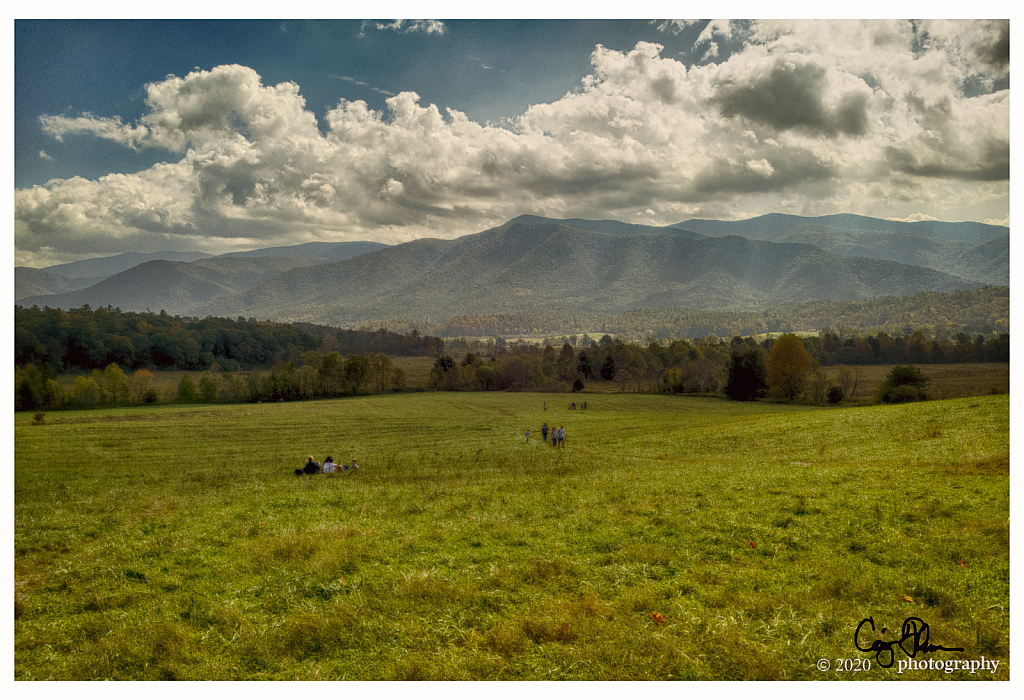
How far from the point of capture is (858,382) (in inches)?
4235

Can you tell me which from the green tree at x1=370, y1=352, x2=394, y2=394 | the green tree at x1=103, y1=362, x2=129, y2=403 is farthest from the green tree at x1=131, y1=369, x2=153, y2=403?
the green tree at x1=370, y1=352, x2=394, y2=394

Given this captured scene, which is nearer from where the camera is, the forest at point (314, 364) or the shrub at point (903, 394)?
the shrub at point (903, 394)

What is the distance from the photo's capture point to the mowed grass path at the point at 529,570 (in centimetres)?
765

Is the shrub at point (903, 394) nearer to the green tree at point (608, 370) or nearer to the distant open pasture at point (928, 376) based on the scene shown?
the distant open pasture at point (928, 376)

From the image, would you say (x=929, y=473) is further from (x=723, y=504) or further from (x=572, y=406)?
(x=572, y=406)

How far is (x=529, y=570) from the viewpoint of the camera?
10.6 meters

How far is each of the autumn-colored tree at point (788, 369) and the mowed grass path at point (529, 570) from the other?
7481 cm

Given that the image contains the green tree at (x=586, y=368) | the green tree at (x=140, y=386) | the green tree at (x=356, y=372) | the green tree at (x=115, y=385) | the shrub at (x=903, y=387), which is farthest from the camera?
the green tree at (x=586, y=368)

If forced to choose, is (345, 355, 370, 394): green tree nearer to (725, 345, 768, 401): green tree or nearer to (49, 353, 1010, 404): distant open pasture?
(49, 353, 1010, 404): distant open pasture

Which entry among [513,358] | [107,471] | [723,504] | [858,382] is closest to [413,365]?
[513,358]

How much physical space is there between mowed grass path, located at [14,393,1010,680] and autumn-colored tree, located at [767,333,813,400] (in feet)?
245
